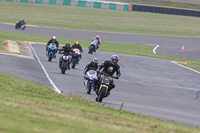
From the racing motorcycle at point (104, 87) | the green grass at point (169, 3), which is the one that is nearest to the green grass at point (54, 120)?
the racing motorcycle at point (104, 87)

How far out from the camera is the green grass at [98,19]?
6103 cm

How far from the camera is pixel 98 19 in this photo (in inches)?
2653

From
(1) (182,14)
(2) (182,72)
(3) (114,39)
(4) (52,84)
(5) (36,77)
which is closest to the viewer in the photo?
(4) (52,84)

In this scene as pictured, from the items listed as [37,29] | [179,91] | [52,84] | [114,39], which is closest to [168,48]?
[114,39]

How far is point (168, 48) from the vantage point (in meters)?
47.3

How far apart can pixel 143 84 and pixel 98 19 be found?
45135 millimetres

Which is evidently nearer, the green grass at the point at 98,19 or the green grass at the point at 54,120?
the green grass at the point at 54,120

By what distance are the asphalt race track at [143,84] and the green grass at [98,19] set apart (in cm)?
2692

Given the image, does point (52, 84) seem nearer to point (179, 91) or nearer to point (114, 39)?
point (179, 91)

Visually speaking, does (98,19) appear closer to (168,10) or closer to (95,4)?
(95,4)

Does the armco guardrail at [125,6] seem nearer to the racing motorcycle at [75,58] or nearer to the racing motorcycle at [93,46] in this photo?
the racing motorcycle at [93,46]

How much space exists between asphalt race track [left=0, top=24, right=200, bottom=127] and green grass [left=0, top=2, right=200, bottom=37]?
26921 mm

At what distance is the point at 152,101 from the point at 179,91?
14.8 ft

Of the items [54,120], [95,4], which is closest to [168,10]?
[95,4]
